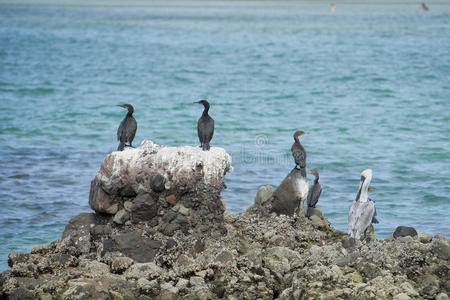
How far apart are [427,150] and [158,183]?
42.2 feet

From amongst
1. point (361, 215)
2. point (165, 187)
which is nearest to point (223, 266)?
point (165, 187)

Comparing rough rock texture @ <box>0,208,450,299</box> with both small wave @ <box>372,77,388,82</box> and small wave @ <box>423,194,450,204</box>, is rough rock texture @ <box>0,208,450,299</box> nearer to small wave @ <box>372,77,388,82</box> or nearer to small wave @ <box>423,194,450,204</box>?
small wave @ <box>423,194,450,204</box>

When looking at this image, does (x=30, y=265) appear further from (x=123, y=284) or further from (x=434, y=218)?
(x=434, y=218)

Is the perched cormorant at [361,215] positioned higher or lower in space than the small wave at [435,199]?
higher

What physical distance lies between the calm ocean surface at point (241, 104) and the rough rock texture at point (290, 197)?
181 centimetres

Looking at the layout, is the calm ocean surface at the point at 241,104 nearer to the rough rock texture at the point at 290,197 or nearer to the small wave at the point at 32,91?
the small wave at the point at 32,91

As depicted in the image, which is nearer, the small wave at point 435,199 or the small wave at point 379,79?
the small wave at point 435,199

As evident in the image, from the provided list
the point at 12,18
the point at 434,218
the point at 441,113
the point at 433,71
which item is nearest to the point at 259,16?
the point at 12,18

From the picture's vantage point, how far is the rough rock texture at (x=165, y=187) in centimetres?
1124

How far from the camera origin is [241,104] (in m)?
30.3

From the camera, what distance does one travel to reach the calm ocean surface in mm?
16203

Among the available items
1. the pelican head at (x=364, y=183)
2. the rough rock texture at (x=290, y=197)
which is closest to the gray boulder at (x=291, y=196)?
the rough rock texture at (x=290, y=197)

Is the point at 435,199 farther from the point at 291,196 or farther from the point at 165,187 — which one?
the point at 165,187

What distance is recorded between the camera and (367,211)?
11297mm
